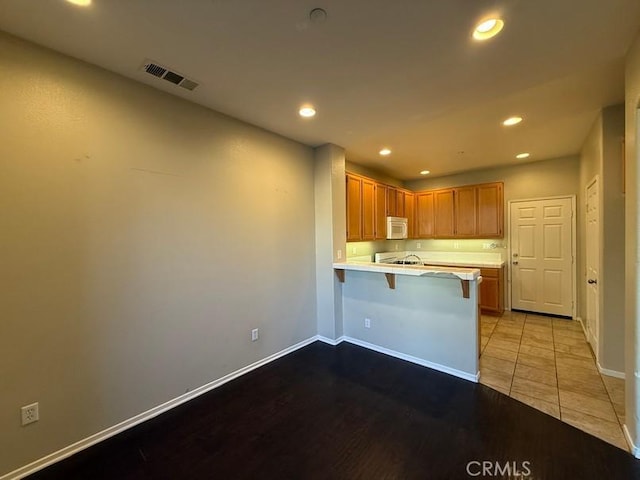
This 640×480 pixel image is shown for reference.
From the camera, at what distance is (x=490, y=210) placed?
4.99 m

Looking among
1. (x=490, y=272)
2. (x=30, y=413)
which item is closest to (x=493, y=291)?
(x=490, y=272)

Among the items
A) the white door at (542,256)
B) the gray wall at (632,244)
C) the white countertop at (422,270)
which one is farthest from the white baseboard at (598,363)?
the white countertop at (422,270)

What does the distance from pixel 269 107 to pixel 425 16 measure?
1511 millimetres

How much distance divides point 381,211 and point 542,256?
2.92m

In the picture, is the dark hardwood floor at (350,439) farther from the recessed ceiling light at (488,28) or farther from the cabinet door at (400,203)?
the cabinet door at (400,203)

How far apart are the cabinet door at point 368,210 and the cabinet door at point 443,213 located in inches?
72.9

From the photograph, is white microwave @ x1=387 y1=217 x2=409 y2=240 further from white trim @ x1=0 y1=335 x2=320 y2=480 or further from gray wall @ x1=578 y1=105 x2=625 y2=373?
white trim @ x1=0 y1=335 x2=320 y2=480

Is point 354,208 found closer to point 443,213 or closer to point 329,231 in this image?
point 329,231

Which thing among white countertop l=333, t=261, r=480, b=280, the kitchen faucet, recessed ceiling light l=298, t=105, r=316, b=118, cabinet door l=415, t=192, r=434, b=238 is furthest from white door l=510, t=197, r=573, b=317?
recessed ceiling light l=298, t=105, r=316, b=118

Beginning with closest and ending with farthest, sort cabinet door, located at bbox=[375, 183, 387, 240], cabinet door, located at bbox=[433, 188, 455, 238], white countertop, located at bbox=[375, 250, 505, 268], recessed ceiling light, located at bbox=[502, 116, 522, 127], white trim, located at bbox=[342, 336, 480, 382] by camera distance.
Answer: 1. white trim, located at bbox=[342, 336, 480, 382]
2. recessed ceiling light, located at bbox=[502, 116, 522, 127]
3. cabinet door, located at bbox=[375, 183, 387, 240]
4. white countertop, located at bbox=[375, 250, 505, 268]
5. cabinet door, located at bbox=[433, 188, 455, 238]

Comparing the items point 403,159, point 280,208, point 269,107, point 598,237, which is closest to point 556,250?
point 598,237

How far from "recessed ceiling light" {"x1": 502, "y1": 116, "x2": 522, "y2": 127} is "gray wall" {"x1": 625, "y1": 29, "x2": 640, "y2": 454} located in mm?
1045

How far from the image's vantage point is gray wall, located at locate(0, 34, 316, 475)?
1.66m

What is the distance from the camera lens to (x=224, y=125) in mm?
2705
